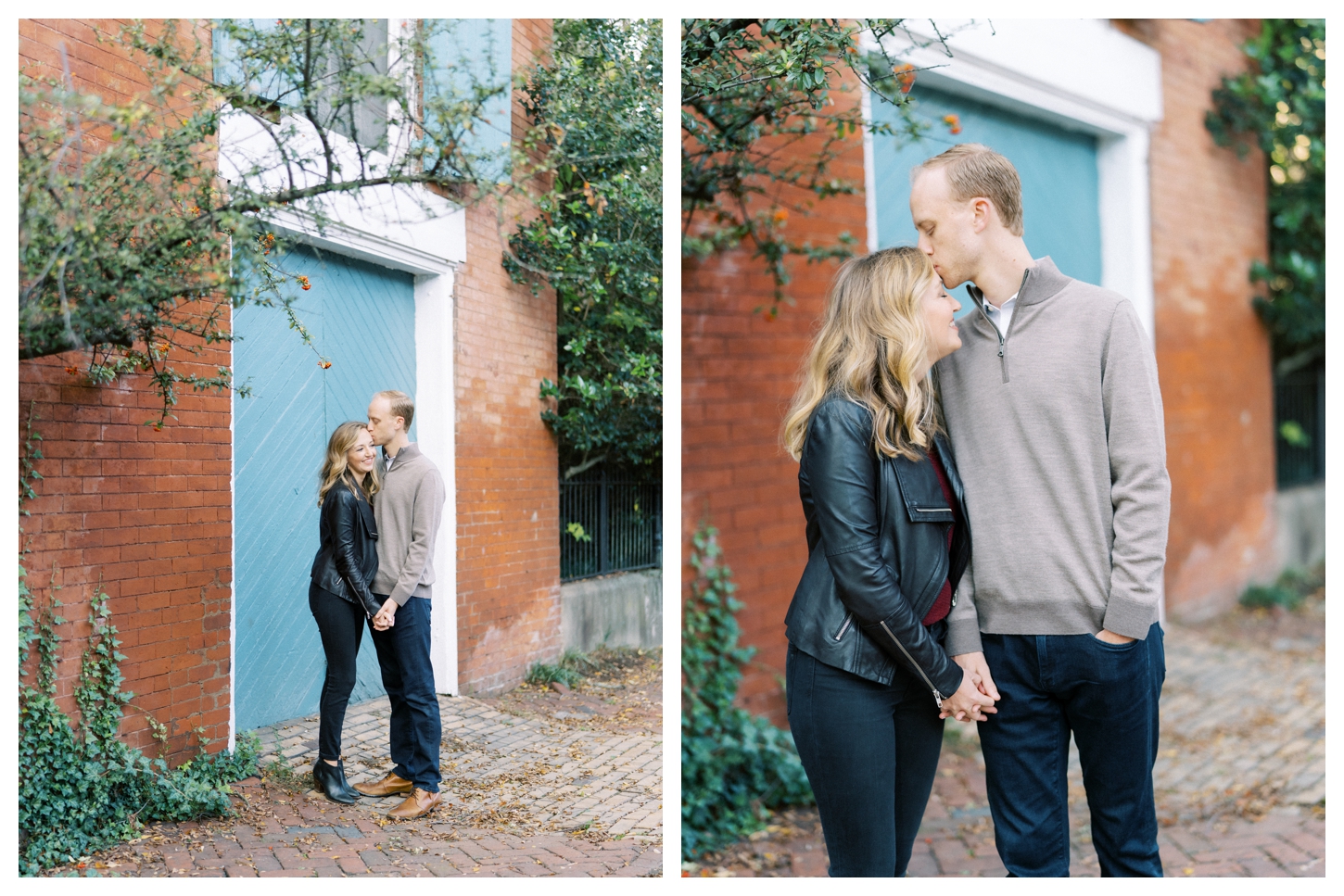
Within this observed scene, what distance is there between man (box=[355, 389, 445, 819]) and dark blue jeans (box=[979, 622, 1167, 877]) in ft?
4.59

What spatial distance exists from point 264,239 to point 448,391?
573mm

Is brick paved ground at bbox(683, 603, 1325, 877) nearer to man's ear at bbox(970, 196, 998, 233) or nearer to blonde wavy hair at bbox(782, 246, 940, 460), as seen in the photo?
blonde wavy hair at bbox(782, 246, 940, 460)

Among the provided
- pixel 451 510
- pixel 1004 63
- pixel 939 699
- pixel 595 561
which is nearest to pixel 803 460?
pixel 939 699

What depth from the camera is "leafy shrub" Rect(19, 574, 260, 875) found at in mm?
2379

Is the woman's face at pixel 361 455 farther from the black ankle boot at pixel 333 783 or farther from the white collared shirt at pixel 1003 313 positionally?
the white collared shirt at pixel 1003 313

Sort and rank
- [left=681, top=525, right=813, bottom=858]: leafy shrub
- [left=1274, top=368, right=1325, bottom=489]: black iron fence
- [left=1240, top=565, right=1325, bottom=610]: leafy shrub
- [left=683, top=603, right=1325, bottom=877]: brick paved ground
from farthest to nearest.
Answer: [left=1274, top=368, right=1325, bottom=489]: black iron fence
[left=1240, top=565, right=1325, bottom=610]: leafy shrub
[left=681, top=525, right=813, bottom=858]: leafy shrub
[left=683, top=603, right=1325, bottom=877]: brick paved ground

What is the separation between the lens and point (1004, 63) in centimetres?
354

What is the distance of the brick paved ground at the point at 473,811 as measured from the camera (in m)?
2.47

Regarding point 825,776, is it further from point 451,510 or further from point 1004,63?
point 1004,63

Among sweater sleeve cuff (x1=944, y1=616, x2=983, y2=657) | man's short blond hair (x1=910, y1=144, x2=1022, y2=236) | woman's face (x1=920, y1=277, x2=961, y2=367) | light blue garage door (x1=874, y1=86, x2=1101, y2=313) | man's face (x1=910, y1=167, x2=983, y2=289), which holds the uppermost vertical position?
light blue garage door (x1=874, y1=86, x2=1101, y2=313)

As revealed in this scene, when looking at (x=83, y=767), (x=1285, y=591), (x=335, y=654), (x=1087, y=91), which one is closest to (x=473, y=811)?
(x=335, y=654)

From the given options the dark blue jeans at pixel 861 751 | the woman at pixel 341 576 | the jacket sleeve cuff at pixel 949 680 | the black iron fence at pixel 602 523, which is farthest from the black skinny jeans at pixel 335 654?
the jacket sleeve cuff at pixel 949 680

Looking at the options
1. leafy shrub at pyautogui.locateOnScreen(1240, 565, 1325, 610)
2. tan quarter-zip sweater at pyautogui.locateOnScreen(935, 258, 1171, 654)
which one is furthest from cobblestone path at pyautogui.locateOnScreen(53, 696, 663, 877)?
leafy shrub at pyautogui.locateOnScreen(1240, 565, 1325, 610)

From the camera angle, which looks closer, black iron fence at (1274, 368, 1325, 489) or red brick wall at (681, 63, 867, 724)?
red brick wall at (681, 63, 867, 724)
